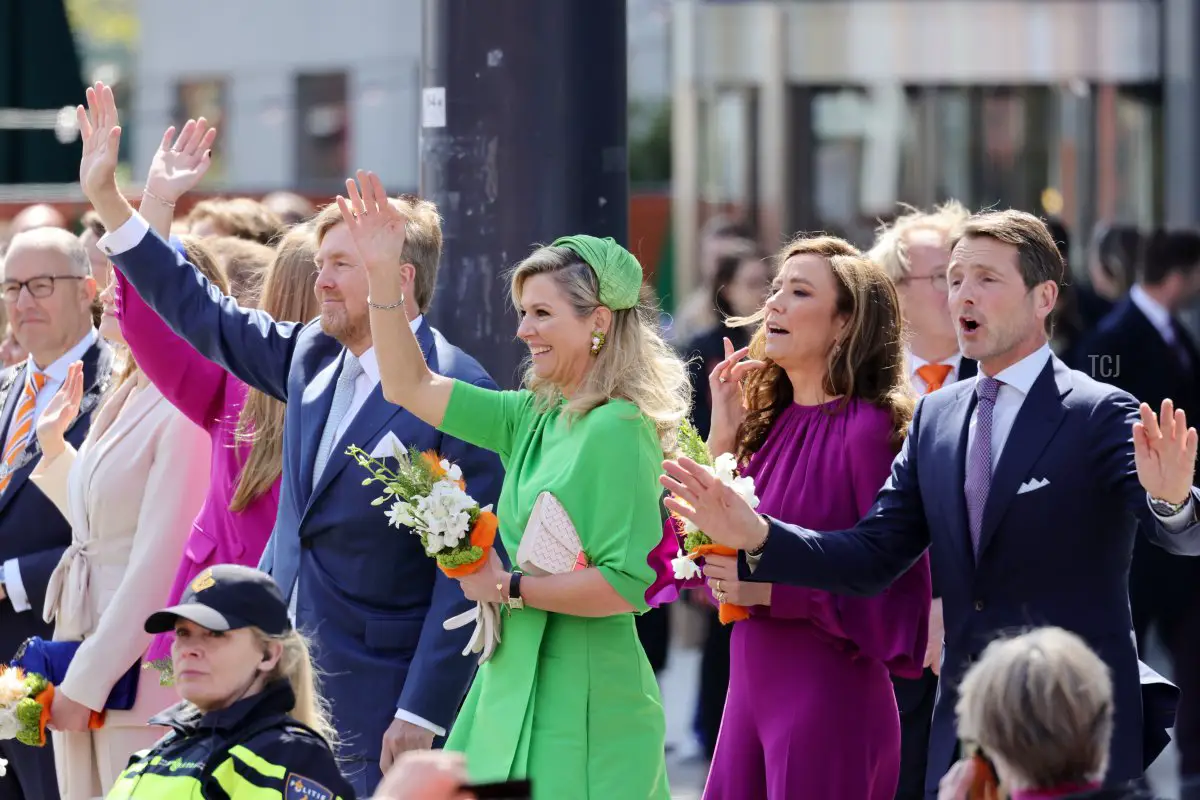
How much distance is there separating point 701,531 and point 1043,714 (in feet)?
4.51

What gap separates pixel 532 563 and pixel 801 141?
10.3 metres

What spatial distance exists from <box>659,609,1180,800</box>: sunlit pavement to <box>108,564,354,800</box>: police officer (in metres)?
3.63

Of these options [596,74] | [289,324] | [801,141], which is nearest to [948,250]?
[596,74]

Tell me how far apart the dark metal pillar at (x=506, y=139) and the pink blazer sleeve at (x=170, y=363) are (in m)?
0.73

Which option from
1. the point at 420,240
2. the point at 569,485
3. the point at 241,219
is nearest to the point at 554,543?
the point at 569,485

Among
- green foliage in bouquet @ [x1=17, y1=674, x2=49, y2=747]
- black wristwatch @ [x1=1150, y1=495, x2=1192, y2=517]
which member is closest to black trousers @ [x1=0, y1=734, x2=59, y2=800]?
green foliage in bouquet @ [x1=17, y1=674, x2=49, y2=747]

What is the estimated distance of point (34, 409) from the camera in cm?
689

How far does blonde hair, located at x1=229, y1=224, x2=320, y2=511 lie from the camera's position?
578 centimetres

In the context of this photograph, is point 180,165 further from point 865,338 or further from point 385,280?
point 865,338

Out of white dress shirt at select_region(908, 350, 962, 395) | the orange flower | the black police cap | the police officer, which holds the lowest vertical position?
the police officer

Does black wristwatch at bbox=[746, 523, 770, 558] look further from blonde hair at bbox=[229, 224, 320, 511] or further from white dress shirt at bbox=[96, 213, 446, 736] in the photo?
blonde hair at bbox=[229, 224, 320, 511]

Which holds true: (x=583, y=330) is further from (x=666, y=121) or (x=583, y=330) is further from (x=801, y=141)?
(x=666, y=121)

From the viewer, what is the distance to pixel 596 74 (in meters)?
5.90

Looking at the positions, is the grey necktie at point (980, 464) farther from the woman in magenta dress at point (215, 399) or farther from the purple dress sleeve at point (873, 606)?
the woman in magenta dress at point (215, 399)
